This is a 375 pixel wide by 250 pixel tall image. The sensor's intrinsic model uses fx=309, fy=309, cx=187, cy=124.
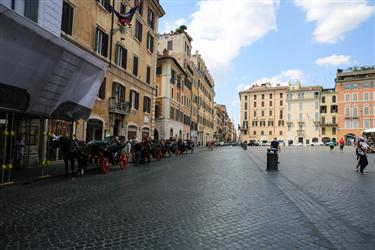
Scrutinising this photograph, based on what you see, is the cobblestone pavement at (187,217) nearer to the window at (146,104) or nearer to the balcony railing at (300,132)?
the window at (146,104)

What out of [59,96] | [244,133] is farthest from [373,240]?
[244,133]

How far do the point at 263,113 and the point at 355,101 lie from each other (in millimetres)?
29011

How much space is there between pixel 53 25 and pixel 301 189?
13978 millimetres

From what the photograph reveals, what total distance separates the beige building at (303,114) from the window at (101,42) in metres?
84.2

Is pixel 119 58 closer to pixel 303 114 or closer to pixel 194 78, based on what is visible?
pixel 194 78

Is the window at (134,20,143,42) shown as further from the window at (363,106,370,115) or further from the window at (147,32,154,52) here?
the window at (363,106,370,115)

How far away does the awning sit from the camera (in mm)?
9547

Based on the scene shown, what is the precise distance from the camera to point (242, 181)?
11.3 metres

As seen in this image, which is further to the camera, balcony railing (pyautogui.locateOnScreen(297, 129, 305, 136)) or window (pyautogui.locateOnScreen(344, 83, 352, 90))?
balcony railing (pyautogui.locateOnScreen(297, 129, 305, 136))

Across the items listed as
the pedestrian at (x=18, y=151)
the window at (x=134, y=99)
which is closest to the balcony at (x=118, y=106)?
the window at (x=134, y=99)

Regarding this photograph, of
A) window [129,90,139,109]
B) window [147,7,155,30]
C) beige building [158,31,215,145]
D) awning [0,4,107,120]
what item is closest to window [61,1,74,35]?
awning [0,4,107,120]

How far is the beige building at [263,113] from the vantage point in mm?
102438

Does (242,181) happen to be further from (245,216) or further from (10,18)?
(10,18)

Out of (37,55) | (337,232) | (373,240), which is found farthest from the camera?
(37,55)
